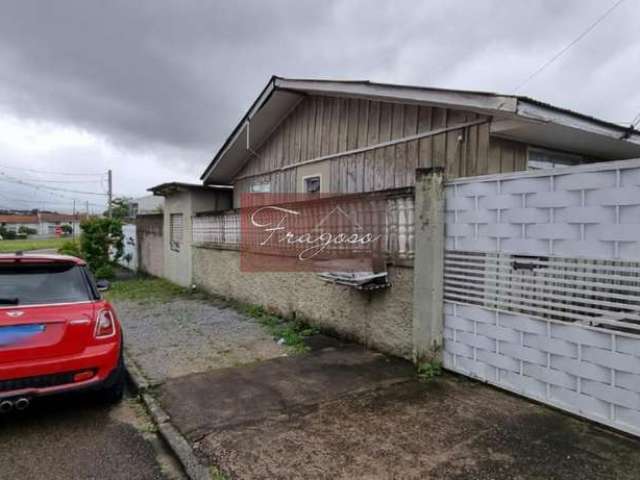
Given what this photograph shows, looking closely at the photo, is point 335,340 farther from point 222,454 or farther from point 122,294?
point 122,294

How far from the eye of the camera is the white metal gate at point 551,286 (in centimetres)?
297

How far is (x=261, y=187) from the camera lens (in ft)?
34.0

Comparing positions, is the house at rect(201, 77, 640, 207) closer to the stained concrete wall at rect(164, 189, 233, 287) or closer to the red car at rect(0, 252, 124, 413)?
the stained concrete wall at rect(164, 189, 233, 287)

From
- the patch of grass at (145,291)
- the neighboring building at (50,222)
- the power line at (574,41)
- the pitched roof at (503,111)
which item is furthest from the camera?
the neighboring building at (50,222)

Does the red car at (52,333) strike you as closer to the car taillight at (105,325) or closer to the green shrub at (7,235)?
the car taillight at (105,325)

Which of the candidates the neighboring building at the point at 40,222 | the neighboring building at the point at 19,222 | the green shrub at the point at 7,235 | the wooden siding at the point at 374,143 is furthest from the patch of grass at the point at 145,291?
the neighboring building at the point at 19,222

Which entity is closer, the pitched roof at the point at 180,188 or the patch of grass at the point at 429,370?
the patch of grass at the point at 429,370

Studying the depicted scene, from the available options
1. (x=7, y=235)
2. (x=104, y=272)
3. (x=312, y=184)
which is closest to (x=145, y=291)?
(x=104, y=272)

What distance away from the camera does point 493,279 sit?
3.86 meters

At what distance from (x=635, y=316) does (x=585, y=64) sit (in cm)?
1116

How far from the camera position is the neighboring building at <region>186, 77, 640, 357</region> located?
4.86 meters

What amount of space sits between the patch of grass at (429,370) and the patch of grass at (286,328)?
173cm

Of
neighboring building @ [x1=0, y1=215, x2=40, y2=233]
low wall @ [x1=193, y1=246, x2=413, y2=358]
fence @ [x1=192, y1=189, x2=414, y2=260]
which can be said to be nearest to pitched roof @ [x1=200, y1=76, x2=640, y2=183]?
fence @ [x1=192, y1=189, x2=414, y2=260]

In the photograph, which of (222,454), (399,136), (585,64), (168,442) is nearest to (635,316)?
(222,454)
